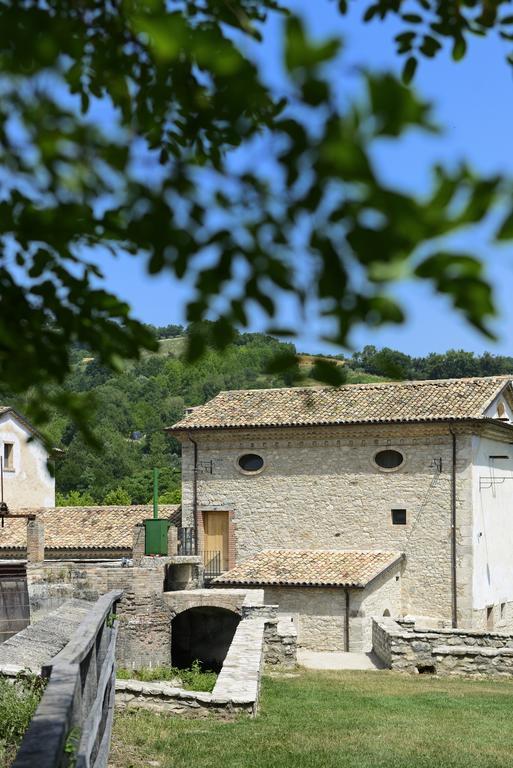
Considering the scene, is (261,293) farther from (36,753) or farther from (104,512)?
(104,512)

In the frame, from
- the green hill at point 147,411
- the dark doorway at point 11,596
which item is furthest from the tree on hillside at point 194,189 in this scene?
the green hill at point 147,411

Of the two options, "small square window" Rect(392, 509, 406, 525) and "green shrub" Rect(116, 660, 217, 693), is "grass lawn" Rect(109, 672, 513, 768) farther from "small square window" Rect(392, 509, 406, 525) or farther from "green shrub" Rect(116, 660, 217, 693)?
"small square window" Rect(392, 509, 406, 525)

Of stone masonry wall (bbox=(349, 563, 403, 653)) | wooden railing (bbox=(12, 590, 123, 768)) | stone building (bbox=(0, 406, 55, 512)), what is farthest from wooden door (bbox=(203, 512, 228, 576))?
wooden railing (bbox=(12, 590, 123, 768))

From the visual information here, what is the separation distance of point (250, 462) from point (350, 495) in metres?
3.13

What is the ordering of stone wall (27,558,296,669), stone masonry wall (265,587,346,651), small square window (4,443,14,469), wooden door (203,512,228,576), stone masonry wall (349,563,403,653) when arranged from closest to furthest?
stone wall (27,558,296,669), stone masonry wall (349,563,403,653), stone masonry wall (265,587,346,651), wooden door (203,512,228,576), small square window (4,443,14,469)

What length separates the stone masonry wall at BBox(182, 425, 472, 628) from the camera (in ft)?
84.3

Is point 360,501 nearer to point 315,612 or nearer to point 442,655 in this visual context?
point 315,612

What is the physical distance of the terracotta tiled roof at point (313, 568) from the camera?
2378 cm

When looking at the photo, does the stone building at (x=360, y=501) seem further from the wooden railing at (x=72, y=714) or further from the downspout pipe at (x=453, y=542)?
the wooden railing at (x=72, y=714)

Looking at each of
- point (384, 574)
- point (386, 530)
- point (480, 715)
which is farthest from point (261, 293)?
point (386, 530)

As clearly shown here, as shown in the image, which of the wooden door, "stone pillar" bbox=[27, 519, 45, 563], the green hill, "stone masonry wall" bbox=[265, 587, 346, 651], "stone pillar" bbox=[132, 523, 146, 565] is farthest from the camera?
the green hill

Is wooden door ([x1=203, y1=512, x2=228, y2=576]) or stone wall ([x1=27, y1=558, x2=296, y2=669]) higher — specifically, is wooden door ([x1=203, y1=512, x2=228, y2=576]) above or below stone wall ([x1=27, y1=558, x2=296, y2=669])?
above

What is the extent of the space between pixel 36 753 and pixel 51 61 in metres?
2.47

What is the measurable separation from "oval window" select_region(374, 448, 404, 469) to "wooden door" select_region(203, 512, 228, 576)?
4764 millimetres
